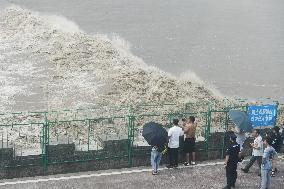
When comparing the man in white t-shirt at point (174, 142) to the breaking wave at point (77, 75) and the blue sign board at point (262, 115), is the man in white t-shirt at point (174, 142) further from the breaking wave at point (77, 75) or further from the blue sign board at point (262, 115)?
the breaking wave at point (77, 75)

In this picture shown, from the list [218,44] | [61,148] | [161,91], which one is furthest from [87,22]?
[61,148]

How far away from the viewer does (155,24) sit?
150 feet

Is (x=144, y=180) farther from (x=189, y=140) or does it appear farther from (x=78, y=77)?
(x=78, y=77)

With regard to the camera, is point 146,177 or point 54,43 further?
point 54,43

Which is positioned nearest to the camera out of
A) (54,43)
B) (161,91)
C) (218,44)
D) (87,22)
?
(161,91)

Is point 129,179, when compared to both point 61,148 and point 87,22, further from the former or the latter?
point 87,22

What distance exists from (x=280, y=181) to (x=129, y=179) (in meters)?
4.06

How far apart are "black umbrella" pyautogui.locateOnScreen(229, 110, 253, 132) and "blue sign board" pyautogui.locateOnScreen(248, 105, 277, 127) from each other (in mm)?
1149

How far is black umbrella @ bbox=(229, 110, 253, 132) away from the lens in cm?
1313

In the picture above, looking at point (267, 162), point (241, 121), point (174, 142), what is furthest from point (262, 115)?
point (174, 142)

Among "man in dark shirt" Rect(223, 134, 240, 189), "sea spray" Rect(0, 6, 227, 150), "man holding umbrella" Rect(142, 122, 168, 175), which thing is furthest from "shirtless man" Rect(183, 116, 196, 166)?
"sea spray" Rect(0, 6, 227, 150)

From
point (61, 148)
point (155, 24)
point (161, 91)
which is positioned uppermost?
point (155, 24)

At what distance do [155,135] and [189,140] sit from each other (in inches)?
58.6

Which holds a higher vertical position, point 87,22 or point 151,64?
point 87,22
